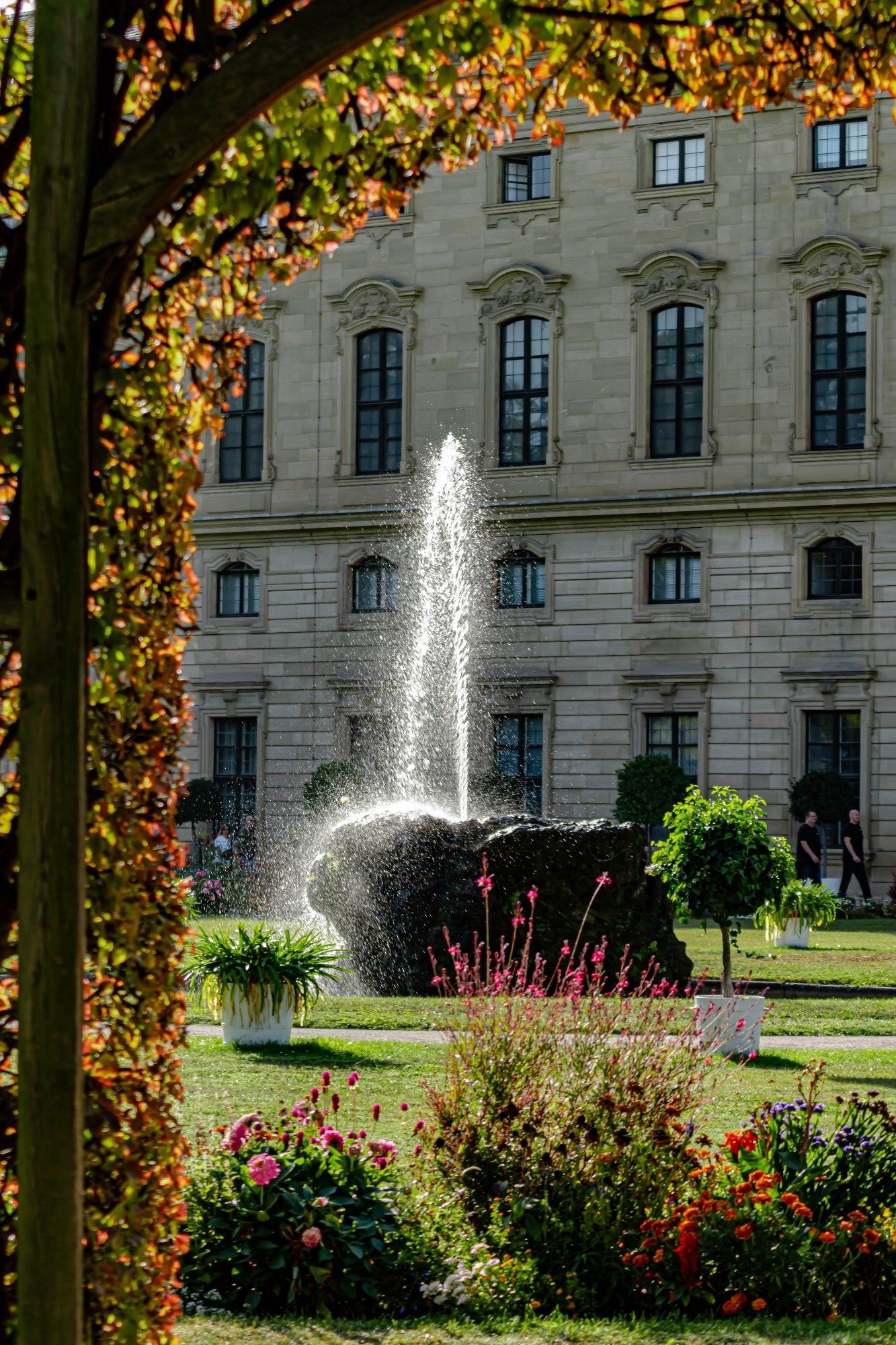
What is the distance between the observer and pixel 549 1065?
273 inches

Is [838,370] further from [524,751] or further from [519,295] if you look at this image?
[524,751]

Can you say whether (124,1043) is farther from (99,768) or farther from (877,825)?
(877,825)

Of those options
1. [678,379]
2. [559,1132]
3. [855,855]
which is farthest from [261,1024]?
[678,379]

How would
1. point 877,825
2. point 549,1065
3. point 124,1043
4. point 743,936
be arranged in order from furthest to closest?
1. point 877,825
2. point 743,936
3. point 549,1065
4. point 124,1043

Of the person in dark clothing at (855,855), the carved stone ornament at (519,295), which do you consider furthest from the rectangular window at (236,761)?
the person in dark clothing at (855,855)

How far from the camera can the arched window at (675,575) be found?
37750mm

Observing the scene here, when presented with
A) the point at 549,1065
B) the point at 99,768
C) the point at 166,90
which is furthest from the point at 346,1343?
the point at 166,90

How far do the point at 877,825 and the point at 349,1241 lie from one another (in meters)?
30.9

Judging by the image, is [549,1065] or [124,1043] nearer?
[124,1043]

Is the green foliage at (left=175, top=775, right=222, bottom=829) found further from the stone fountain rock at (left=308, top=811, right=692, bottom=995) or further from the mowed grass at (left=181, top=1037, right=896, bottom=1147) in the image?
the mowed grass at (left=181, top=1037, right=896, bottom=1147)

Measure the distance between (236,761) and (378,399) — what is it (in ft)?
30.3

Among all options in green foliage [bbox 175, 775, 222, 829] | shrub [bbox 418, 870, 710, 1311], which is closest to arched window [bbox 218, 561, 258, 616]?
green foliage [bbox 175, 775, 222, 829]

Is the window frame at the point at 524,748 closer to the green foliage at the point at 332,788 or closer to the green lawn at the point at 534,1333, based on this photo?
the green foliage at the point at 332,788

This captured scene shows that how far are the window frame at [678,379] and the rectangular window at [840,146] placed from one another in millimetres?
3939
